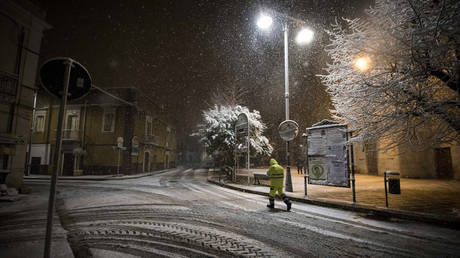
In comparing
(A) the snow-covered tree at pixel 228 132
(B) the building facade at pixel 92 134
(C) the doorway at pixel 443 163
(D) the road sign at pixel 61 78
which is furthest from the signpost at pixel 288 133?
(B) the building facade at pixel 92 134

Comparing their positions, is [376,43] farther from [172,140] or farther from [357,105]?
[172,140]

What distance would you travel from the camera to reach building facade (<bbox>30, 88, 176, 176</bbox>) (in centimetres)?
2181

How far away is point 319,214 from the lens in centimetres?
595

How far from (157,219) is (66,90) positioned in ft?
12.2

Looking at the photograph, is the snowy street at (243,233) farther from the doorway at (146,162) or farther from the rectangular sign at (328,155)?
the doorway at (146,162)

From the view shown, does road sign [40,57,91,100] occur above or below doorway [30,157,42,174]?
above

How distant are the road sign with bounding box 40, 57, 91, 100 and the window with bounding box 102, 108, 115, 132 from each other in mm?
22193

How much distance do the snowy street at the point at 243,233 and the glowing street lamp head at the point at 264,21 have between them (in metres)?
8.51

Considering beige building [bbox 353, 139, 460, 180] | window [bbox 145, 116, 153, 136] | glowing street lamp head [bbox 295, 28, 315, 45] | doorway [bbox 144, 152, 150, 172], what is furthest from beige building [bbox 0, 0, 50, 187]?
beige building [bbox 353, 139, 460, 180]

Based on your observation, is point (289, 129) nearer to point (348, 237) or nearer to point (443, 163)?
point (348, 237)

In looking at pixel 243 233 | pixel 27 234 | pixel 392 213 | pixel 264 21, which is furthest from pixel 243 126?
pixel 27 234

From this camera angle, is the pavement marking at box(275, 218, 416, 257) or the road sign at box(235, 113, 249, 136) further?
the road sign at box(235, 113, 249, 136)

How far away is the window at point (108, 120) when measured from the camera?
74.4 feet

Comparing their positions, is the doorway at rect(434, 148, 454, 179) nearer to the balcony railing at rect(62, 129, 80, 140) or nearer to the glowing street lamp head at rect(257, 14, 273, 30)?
the glowing street lamp head at rect(257, 14, 273, 30)
